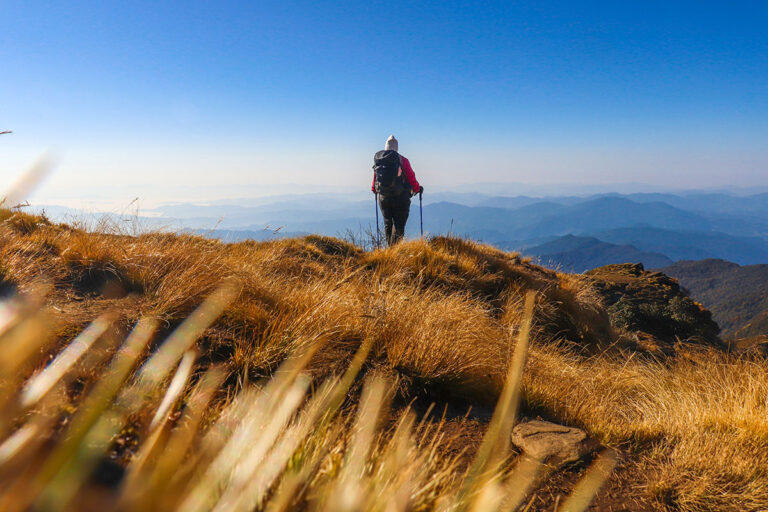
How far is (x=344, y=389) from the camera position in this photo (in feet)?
8.16

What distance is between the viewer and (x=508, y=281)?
7.69 metres

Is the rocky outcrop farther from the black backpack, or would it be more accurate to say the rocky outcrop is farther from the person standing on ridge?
the black backpack

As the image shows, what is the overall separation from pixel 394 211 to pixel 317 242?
2.60 meters

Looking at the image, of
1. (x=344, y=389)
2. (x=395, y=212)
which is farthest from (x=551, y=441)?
(x=395, y=212)

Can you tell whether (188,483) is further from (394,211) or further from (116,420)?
(394,211)

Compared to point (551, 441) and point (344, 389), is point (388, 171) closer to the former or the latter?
point (344, 389)

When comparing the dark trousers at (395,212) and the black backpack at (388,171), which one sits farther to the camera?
the dark trousers at (395,212)

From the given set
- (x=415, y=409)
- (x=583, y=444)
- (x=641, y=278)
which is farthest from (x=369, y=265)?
(x=641, y=278)

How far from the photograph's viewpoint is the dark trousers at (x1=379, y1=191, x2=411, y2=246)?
406 inches

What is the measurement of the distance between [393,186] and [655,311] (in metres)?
10.3

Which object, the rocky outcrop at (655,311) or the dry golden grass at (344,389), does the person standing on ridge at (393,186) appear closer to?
the dry golden grass at (344,389)

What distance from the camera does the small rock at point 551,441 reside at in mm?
2201

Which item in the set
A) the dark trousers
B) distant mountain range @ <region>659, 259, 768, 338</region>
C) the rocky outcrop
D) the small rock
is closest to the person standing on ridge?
the dark trousers

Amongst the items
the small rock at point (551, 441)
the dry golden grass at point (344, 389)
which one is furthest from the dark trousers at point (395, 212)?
the small rock at point (551, 441)
